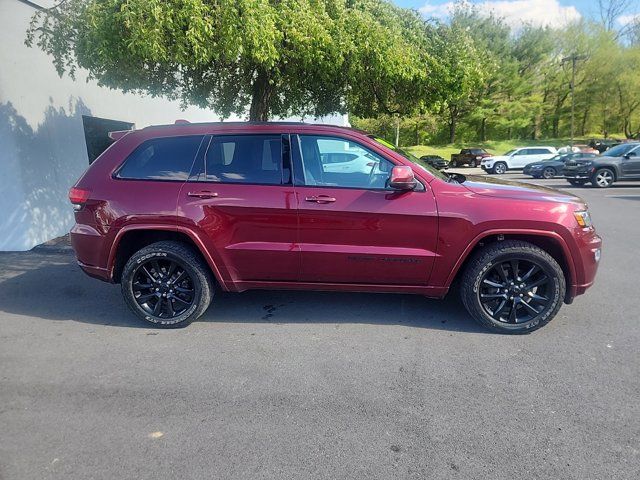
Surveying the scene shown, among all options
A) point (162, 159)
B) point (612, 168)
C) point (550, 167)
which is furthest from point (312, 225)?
point (550, 167)

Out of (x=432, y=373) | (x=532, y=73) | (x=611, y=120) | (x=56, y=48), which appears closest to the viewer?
(x=432, y=373)

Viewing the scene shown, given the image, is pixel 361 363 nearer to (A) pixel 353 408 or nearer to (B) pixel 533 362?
(A) pixel 353 408

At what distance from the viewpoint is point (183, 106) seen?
29.5 feet

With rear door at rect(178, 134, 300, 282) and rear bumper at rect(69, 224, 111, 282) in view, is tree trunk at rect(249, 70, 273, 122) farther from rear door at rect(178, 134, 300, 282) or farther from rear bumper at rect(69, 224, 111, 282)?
rear bumper at rect(69, 224, 111, 282)

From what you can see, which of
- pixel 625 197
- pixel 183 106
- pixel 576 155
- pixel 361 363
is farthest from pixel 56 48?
pixel 576 155

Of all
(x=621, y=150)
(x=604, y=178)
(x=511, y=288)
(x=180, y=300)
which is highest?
(x=621, y=150)

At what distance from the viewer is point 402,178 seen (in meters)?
3.49

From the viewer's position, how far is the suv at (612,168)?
15.4 meters

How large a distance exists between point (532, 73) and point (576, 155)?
26152mm

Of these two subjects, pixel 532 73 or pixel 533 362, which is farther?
pixel 532 73

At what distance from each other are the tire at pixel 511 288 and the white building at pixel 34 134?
270 inches

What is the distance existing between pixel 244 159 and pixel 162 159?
78 centimetres

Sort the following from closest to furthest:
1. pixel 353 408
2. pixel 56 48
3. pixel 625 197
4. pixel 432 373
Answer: pixel 353 408 < pixel 432 373 < pixel 56 48 < pixel 625 197

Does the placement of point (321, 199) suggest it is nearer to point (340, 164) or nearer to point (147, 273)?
point (340, 164)
